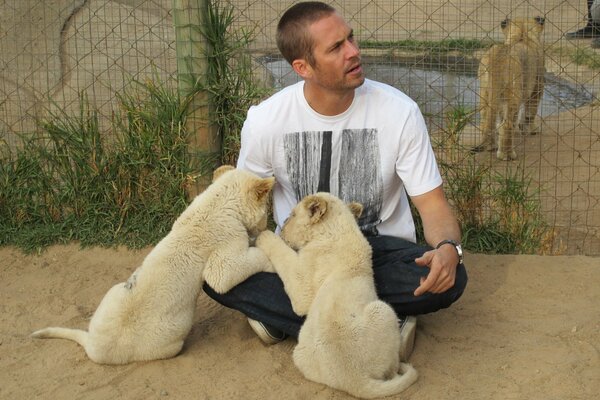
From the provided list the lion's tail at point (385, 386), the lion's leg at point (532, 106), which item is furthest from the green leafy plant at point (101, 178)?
the lion's leg at point (532, 106)

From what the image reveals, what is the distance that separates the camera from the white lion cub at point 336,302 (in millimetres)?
3496

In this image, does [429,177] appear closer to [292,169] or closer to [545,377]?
[292,169]

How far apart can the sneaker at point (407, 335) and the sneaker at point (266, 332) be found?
63cm

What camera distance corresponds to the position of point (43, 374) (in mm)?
3947

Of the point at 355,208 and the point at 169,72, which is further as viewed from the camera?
the point at 169,72

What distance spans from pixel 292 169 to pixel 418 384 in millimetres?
1246

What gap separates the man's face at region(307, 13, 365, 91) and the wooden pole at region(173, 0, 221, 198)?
5.24 ft

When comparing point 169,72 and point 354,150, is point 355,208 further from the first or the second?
point 169,72

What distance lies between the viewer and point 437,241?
3852mm

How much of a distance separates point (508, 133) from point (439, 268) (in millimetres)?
4178

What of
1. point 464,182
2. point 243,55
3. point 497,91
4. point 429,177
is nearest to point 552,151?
point 497,91

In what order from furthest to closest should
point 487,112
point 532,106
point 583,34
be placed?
point 583,34 < point 532,106 < point 487,112

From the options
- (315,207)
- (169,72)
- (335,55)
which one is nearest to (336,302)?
(315,207)

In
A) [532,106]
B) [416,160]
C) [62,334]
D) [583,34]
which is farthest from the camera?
[583,34]
